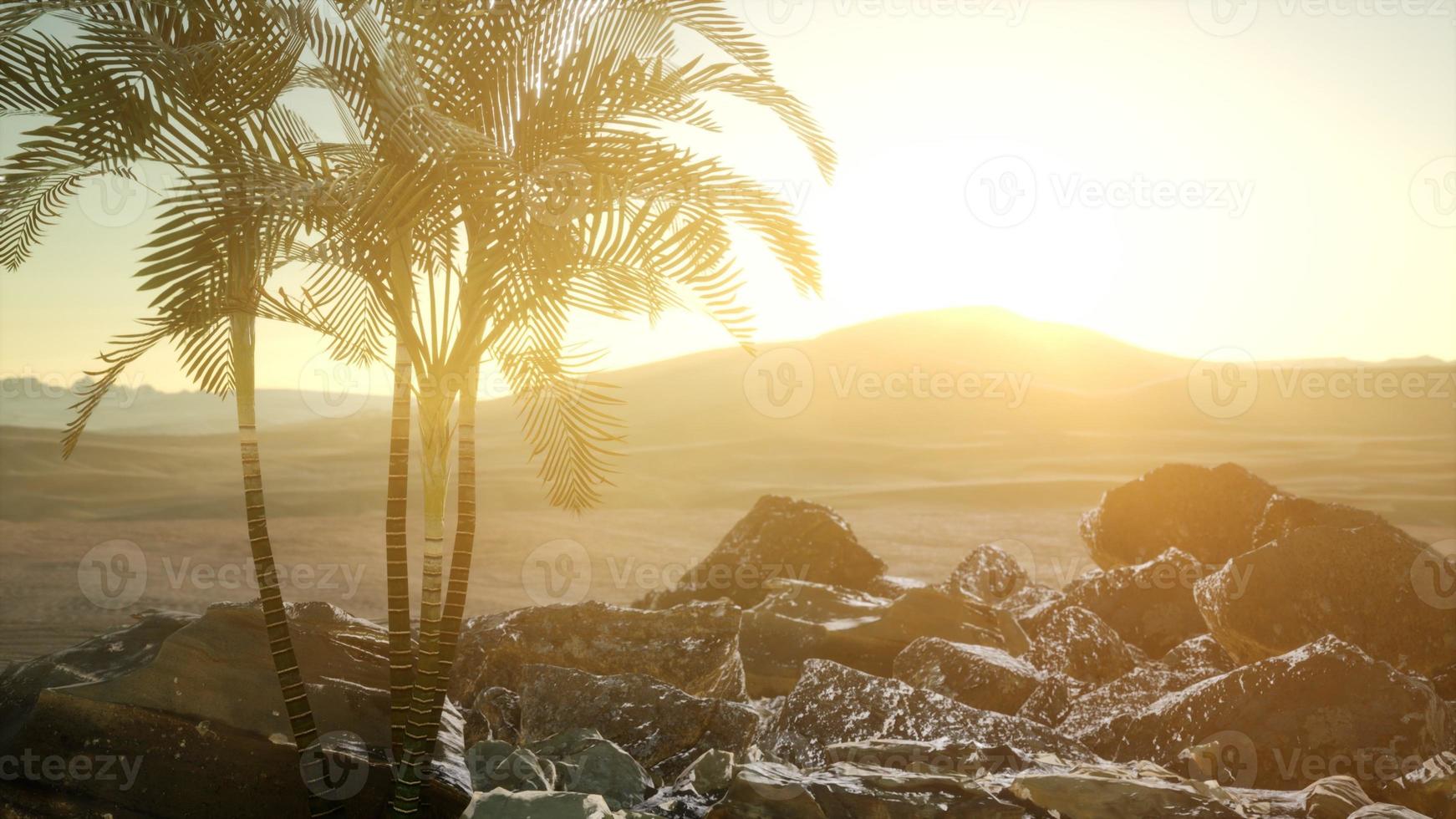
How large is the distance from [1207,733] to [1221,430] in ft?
201

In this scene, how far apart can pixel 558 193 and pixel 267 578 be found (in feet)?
7.49

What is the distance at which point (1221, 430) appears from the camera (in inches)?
2415

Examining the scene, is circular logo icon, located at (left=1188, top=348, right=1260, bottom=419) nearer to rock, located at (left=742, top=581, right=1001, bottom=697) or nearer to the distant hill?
the distant hill

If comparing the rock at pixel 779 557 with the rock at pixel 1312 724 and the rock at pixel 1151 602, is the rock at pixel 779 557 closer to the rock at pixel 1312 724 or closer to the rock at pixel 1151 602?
the rock at pixel 1151 602

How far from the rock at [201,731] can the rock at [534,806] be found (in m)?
0.42

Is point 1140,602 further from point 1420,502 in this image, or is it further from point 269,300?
point 1420,502

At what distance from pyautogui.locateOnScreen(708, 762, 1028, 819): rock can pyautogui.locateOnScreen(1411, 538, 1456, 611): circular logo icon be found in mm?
5565

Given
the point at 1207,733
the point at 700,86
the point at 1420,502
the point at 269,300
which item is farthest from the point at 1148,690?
the point at 1420,502

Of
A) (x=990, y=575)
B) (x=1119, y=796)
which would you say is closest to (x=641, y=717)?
(x=1119, y=796)

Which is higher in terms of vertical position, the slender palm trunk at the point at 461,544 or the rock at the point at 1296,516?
the slender palm trunk at the point at 461,544

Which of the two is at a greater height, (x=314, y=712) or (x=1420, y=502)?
(x=314, y=712)

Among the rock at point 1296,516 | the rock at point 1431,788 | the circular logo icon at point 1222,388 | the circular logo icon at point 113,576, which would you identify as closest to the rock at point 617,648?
the rock at point 1431,788

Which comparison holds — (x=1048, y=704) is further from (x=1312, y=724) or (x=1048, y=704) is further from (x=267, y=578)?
(x=267, y=578)

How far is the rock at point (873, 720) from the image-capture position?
6.83 meters
